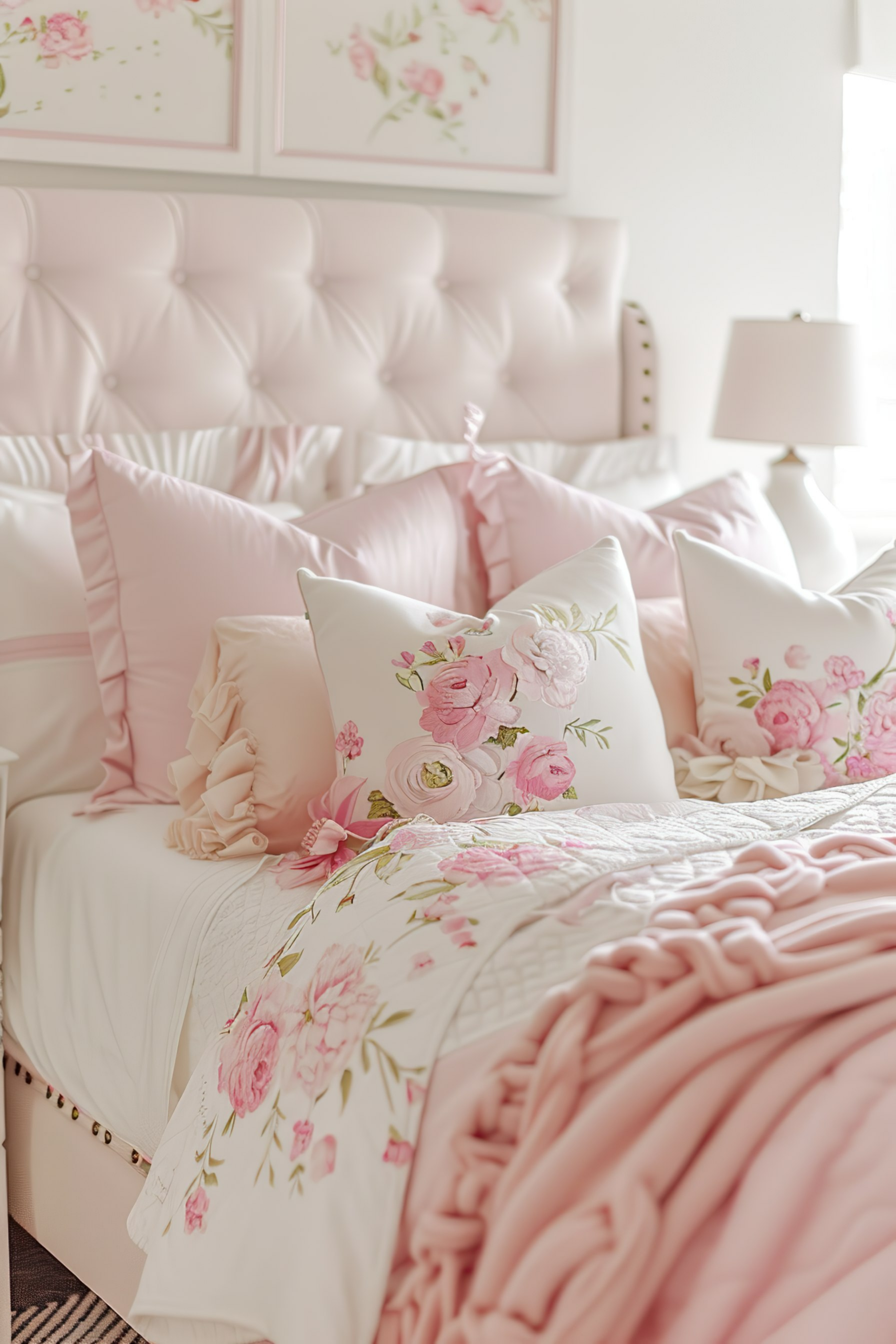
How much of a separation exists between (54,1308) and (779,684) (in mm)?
1201

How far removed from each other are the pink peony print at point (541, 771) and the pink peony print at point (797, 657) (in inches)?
15.8

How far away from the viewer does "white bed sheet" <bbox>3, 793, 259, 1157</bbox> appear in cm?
149

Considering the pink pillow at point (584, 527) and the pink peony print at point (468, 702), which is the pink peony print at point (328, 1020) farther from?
the pink pillow at point (584, 527)

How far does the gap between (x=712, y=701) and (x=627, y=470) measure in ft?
2.68

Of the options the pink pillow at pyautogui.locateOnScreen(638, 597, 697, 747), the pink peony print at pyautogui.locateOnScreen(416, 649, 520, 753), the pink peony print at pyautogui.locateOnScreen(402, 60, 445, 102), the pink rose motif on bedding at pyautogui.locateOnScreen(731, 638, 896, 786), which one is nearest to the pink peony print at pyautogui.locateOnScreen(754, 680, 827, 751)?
the pink rose motif on bedding at pyautogui.locateOnScreen(731, 638, 896, 786)

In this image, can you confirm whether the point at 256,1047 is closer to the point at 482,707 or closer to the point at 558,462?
the point at 482,707

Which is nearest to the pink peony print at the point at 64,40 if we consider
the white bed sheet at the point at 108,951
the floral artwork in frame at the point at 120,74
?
the floral artwork in frame at the point at 120,74

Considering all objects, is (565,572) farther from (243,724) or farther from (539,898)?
(539,898)

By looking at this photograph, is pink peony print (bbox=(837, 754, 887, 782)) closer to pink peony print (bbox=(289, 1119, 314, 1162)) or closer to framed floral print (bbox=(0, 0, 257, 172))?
pink peony print (bbox=(289, 1119, 314, 1162))

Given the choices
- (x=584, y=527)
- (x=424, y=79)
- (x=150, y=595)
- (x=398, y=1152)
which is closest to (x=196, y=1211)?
(x=398, y=1152)

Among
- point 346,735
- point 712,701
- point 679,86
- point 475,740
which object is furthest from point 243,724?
point 679,86

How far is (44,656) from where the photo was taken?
187 centimetres

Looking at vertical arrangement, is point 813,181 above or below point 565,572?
above

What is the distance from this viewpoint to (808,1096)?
36.3 inches
